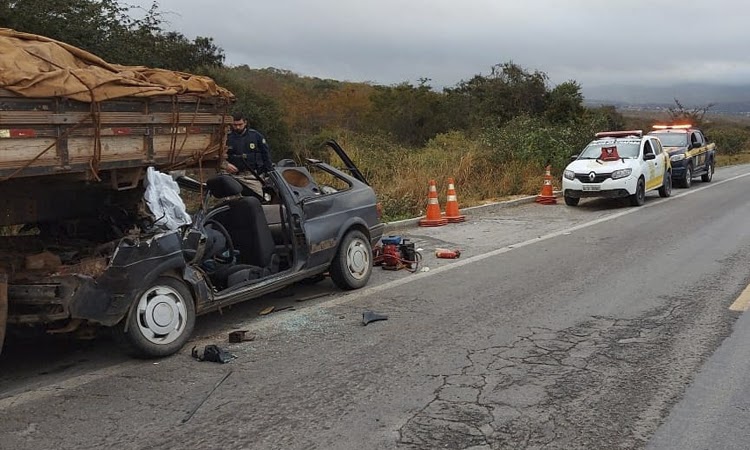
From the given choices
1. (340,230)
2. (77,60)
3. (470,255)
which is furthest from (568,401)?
(470,255)

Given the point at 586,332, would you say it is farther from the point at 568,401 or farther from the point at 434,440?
the point at 434,440

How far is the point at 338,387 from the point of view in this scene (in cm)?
453

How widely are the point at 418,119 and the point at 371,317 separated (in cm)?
3824

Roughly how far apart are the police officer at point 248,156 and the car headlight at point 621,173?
10.6 metres

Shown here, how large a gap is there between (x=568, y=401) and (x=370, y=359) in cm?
151

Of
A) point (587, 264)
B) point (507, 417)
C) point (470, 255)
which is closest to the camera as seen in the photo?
point (507, 417)

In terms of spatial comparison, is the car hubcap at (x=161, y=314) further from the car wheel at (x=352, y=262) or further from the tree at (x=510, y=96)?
the tree at (x=510, y=96)

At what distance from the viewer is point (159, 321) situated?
16.6 feet

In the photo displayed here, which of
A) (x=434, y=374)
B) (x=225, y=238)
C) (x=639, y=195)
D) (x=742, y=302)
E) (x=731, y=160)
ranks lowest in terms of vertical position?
(x=731, y=160)

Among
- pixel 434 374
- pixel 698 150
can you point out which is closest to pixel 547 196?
pixel 698 150

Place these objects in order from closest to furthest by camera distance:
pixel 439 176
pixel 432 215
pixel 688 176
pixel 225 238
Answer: pixel 225 238 → pixel 432 215 → pixel 439 176 → pixel 688 176

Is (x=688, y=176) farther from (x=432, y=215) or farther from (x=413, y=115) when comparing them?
(x=413, y=115)

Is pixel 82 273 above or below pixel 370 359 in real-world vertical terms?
above

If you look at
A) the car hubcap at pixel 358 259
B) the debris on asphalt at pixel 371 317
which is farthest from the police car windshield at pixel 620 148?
the debris on asphalt at pixel 371 317
